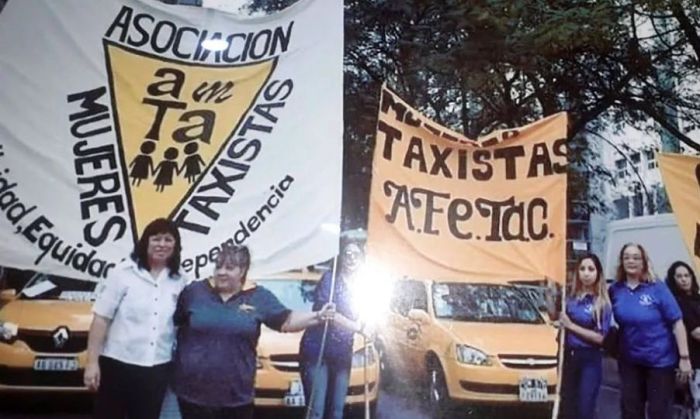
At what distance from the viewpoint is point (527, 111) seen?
8898 mm

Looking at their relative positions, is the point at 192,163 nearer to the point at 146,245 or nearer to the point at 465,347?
the point at 146,245

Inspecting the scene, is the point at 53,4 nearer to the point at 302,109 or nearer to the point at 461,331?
the point at 302,109

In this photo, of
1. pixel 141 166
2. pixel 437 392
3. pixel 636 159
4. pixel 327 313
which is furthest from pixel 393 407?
pixel 636 159

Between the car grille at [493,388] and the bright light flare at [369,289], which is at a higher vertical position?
the bright light flare at [369,289]

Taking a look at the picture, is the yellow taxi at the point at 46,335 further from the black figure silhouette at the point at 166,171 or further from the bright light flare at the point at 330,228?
the bright light flare at the point at 330,228

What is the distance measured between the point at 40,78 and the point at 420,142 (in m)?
1.95

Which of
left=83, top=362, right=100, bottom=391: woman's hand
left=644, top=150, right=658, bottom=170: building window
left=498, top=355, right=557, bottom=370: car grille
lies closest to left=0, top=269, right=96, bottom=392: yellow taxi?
left=83, top=362, right=100, bottom=391: woman's hand

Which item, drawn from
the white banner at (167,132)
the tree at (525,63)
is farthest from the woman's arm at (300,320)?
the tree at (525,63)

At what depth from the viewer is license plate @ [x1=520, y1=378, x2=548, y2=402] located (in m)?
5.03

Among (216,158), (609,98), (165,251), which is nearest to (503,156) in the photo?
(216,158)

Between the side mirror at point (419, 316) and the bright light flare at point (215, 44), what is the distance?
220cm

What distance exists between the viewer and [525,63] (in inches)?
316

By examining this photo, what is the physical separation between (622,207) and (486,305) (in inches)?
218

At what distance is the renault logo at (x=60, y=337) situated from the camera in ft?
15.8
